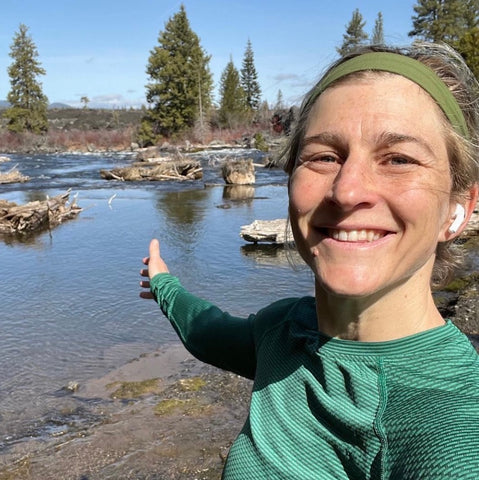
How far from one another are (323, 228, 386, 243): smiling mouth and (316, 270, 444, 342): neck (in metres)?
0.13

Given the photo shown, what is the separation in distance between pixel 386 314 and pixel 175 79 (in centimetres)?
6028

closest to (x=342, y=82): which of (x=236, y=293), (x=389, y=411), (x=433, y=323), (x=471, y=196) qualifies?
(x=471, y=196)

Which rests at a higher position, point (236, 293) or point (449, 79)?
point (449, 79)

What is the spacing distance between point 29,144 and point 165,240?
53197 mm

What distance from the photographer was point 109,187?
2228cm

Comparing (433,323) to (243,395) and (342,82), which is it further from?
(243,395)

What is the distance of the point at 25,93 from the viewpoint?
6494 cm

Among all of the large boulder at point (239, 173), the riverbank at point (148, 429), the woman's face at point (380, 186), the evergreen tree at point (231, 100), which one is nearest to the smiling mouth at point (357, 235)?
the woman's face at point (380, 186)

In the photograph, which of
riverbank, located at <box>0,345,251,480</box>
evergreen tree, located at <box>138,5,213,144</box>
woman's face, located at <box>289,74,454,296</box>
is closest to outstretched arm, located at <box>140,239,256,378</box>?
woman's face, located at <box>289,74,454,296</box>

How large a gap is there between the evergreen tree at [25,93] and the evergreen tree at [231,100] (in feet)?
72.8

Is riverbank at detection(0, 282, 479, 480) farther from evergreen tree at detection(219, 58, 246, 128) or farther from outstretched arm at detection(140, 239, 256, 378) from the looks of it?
evergreen tree at detection(219, 58, 246, 128)

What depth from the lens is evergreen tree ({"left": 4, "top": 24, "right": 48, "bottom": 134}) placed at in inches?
2489

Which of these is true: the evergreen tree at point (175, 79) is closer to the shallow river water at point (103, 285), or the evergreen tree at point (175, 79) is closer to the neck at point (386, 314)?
the shallow river water at point (103, 285)

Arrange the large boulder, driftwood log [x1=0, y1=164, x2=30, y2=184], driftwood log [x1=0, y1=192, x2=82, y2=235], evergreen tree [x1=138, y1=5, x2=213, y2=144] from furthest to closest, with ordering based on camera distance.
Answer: evergreen tree [x1=138, y1=5, x2=213, y2=144], driftwood log [x1=0, y1=164, x2=30, y2=184], the large boulder, driftwood log [x1=0, y1=192, x2=82, y2=235]
